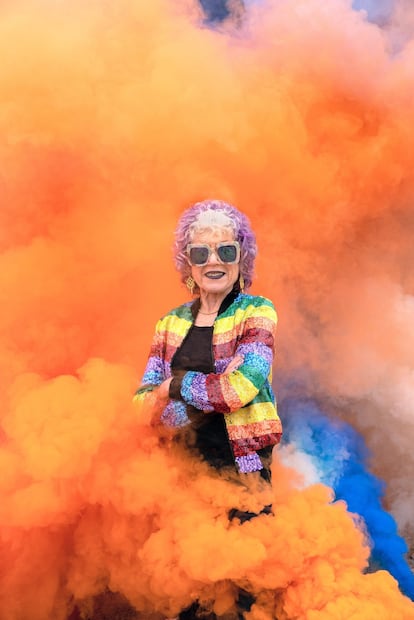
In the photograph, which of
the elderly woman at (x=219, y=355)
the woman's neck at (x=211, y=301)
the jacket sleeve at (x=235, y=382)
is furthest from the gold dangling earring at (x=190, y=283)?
the jacket sleeve at (x=235, y=382)

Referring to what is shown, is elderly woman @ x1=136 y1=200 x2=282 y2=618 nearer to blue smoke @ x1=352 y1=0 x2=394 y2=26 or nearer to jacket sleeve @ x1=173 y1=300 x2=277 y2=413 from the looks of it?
jacket sleeve @ x1=173 y1=300 x2=277 y2=413

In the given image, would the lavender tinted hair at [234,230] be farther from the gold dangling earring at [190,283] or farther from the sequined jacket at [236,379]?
the sequined jacket at [236,379]

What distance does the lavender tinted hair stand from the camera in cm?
246

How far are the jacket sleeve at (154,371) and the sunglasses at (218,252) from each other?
0.39 meters

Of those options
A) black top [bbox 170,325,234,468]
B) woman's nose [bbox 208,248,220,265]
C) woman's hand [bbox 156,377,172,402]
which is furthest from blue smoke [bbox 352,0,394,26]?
woman's hand [bbox 156,377,172,402]

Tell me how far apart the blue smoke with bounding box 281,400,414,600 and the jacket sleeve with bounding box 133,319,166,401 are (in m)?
1.54

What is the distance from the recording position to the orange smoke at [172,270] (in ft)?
7.34

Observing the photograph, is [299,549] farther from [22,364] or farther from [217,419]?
[22,364]

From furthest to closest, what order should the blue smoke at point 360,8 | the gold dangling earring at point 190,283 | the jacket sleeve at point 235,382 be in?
the blue smoke at point 360,8 < the gold dangling earring at point 190,283 < the jacket sleeve at point 235,382

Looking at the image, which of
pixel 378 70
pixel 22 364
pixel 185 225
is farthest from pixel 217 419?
pixel 378 70

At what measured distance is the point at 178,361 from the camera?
238cm

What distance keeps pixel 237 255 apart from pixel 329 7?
6.52 feet

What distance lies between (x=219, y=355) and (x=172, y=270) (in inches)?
46.2

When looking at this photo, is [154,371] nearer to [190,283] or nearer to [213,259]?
[190,283]
